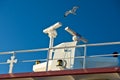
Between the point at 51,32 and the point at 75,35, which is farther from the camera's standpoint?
the point at 51,32

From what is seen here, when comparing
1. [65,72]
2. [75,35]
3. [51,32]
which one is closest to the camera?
[65,72]

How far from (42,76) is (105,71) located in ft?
8.68

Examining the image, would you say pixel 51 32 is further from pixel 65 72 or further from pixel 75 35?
pixel 65 72

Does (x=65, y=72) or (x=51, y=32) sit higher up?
(x=51, y=32)

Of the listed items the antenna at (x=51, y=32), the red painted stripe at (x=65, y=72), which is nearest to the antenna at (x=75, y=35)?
the antenna at (x=51, y=32)

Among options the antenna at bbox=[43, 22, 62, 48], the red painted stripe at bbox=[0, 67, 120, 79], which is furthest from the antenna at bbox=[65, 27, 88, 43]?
the red painted stripe at bbox=[0, 67, 120, 79]

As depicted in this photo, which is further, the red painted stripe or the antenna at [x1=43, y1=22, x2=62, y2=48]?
the antenna at [x1=43, y1=22, x2=62, y2=48]

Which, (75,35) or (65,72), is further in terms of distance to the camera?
(75,35)

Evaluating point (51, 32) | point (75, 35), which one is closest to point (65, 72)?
point (75, 35)

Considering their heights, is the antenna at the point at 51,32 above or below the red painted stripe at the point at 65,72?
above

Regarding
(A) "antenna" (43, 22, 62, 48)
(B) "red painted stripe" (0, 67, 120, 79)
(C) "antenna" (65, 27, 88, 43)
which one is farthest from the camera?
(A) "antenna" (43, 22, 62, 48)

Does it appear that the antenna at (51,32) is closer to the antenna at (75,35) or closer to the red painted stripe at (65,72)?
the antenna at (75,35)

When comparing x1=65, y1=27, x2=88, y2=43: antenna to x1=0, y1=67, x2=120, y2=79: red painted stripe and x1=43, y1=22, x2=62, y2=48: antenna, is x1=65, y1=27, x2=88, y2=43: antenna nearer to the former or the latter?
x1=43, y1=22, x2=62, y2=48: antenna

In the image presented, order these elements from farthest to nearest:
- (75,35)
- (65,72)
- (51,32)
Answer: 1. (51,32)
2. (75,35)
3. (65,72)
